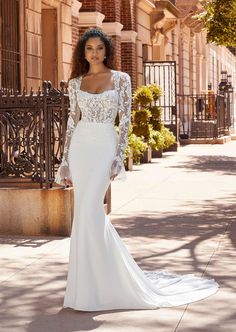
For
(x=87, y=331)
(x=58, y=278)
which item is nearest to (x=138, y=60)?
(x=58, y=278)

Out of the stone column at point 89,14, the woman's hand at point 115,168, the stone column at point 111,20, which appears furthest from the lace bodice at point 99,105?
the stone column at point 111,20

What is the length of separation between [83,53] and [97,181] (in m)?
0.95

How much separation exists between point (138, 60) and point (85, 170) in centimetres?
2119

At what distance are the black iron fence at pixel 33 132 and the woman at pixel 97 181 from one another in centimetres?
339

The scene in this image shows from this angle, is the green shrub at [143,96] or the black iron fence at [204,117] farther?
the black iron fence at [204,117]

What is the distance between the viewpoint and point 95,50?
262 inches

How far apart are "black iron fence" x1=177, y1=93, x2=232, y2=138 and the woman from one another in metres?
27.0

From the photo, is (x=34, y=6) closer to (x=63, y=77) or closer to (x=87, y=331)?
(x=63, y=77)

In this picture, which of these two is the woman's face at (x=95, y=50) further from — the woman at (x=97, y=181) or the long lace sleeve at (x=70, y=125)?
the long lace sleeve at (x=70, y=125)

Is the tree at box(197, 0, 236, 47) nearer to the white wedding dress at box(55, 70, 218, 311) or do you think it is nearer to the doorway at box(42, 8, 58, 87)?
the doorway at box(42, 8, 58, 87)

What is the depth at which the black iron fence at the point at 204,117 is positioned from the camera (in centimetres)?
3472

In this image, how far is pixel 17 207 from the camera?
1033 centimetres

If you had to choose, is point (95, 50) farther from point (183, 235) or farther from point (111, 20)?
point (111, 20)

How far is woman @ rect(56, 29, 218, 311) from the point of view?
6.51m
